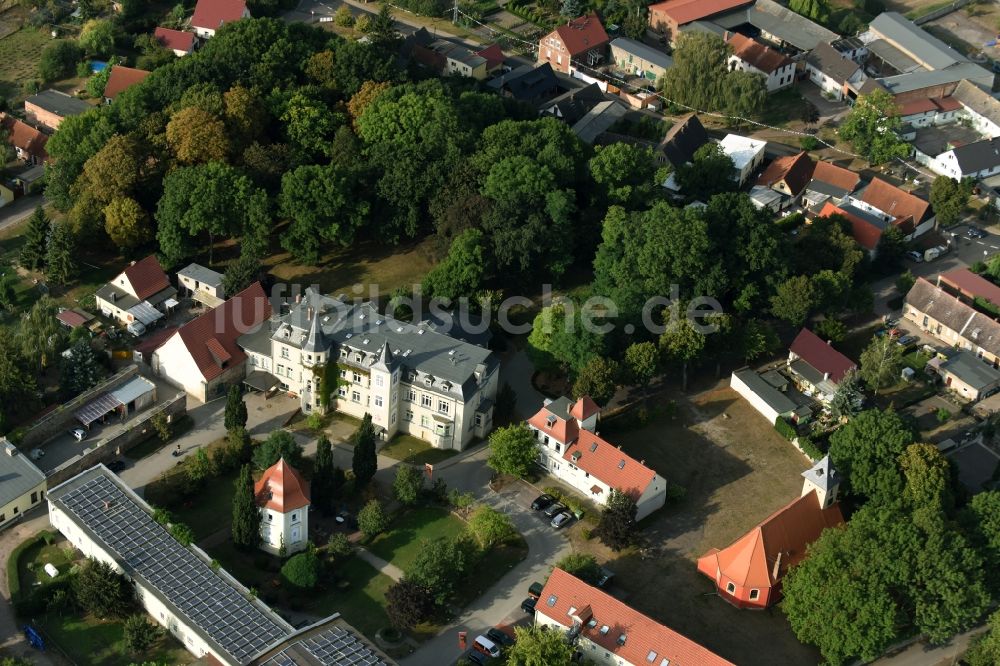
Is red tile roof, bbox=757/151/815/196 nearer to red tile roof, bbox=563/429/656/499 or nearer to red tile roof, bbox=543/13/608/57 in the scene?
red tile roof, bbox=543/13/608/57

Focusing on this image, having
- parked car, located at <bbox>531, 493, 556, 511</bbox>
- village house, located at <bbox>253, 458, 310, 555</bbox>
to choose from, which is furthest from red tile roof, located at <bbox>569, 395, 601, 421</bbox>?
village house, located at <bbox>253, 458, 310, 555</bbox>

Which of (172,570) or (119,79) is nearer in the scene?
(172,570)

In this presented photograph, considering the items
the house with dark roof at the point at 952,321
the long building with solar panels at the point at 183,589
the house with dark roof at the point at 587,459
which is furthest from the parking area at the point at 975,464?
the long building with solar panels at the point at 183,589

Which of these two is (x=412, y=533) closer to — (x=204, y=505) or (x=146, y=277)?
(x=204, y=505)

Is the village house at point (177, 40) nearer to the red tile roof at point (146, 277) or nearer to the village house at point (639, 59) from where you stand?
the red tile roof at point (146, 277)

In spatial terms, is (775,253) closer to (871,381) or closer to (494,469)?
(871,381)

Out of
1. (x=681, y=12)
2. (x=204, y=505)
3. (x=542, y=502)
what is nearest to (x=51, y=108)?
(x=204, y=505)
